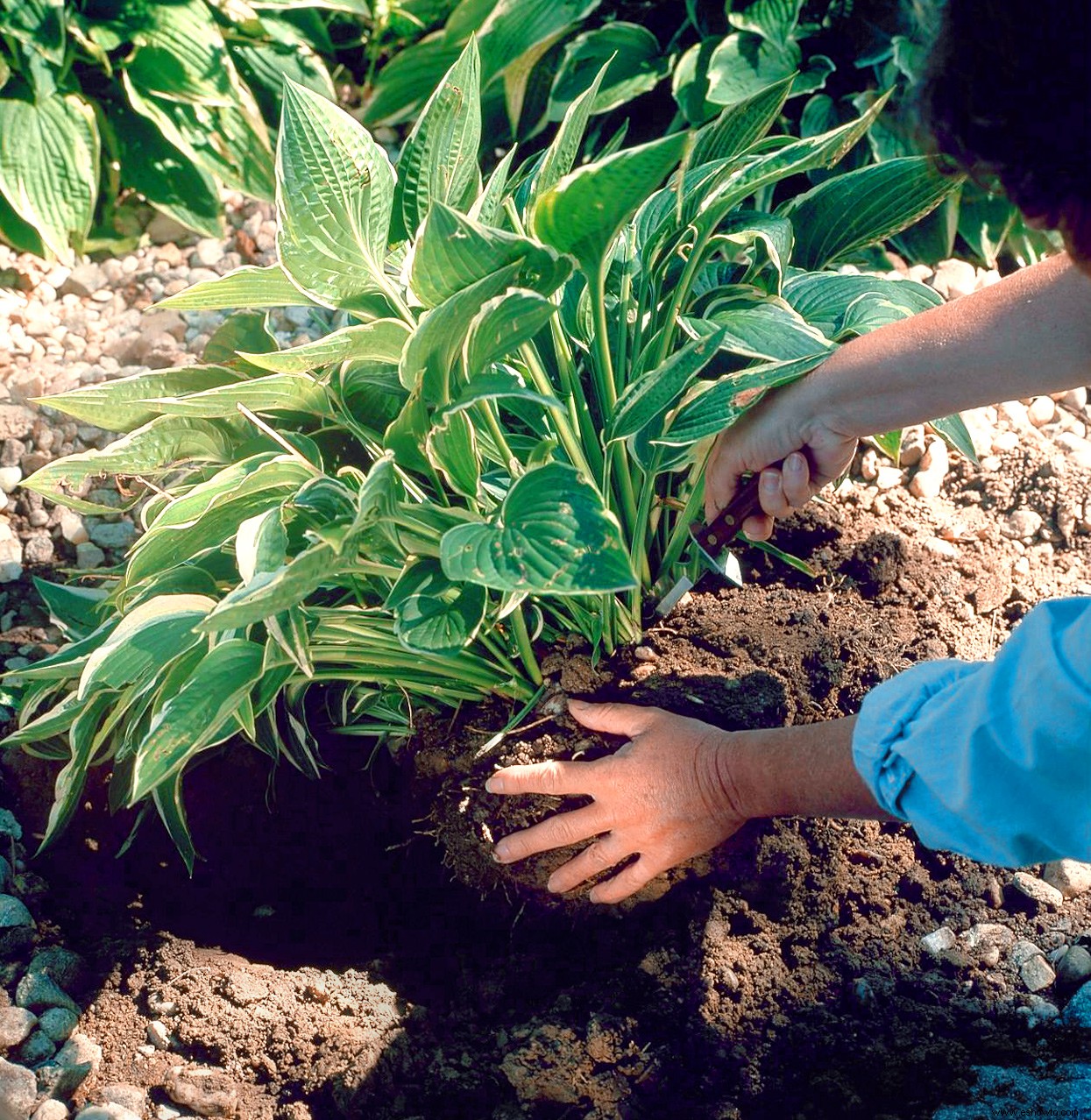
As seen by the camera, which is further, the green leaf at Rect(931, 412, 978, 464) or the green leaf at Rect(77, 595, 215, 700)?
the green leaf at Rect(931, 412, 978, 464)

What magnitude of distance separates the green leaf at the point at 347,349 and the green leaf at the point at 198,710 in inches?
12.4

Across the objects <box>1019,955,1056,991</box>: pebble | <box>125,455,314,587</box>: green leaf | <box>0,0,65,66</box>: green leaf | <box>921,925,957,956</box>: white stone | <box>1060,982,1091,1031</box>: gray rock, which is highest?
<box>0,0,65,66</box>: green leaf

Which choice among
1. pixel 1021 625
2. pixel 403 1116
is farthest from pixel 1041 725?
pixel 403 1116

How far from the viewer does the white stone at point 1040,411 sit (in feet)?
6.76

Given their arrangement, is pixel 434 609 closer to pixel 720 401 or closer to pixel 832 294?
pixel 720 401

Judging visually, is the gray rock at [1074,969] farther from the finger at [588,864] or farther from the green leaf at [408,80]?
the green leaf at [408,80]

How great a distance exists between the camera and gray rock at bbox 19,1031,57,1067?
1.31 metres

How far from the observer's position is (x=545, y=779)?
4.50 ft

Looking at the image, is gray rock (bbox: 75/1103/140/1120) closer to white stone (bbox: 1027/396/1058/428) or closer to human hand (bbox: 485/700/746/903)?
human hand (bbox: 485/700/746/903)

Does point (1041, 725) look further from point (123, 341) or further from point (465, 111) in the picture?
point (123, 341)

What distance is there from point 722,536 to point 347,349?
53 cm

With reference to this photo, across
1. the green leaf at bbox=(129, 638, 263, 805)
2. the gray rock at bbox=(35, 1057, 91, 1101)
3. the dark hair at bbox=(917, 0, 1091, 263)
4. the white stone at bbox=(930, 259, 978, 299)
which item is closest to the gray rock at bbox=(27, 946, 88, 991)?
the gray rock at bbox=(35, 1057, 91, 1101)

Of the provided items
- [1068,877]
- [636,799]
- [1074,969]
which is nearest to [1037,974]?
[1074,969]

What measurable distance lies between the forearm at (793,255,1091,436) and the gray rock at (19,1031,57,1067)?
3.91ft
